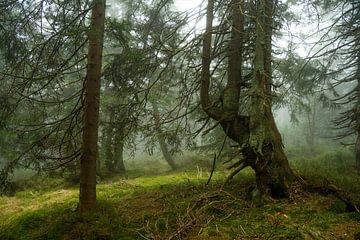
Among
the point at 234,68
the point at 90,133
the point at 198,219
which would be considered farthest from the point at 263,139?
the point at 90,133

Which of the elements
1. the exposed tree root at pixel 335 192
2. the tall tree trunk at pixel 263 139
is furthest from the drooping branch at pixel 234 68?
the exposed tree root at pixel 335 192

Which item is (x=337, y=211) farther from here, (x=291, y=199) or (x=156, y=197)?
(x=156, y=197)

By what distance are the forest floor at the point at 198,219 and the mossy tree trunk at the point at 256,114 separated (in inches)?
22.9

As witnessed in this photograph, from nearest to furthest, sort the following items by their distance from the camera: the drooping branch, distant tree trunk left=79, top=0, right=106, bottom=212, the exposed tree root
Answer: the exposed tree root, distant tree trunk left=79, top=0, right=106, bottom=212, the drooping branch

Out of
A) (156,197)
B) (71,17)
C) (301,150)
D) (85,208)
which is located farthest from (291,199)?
(301,150)

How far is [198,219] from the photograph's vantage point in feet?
21.6

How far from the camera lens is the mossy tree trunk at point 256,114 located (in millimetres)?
7059

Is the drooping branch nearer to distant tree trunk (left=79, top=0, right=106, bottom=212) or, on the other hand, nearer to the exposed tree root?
the exposed tree root

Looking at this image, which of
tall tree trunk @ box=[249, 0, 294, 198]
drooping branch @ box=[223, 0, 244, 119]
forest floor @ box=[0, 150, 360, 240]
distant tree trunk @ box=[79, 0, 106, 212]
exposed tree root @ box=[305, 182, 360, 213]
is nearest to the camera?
forest floor @ box=[0, 150, 360, 240]

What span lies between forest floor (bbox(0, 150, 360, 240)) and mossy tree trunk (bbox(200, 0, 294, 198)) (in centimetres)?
58

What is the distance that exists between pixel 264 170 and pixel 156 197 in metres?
2.90

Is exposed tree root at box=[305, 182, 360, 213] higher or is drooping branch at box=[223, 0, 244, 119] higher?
drooping branch at box=[223, 0, 244, 119]

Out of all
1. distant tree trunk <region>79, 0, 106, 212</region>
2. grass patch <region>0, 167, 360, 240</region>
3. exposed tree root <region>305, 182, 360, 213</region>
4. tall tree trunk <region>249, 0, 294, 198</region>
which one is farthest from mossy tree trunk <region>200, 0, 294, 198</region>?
distant tree trunk <region>79, 0, 106, 212</region>

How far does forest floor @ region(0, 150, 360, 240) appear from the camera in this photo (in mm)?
5902
